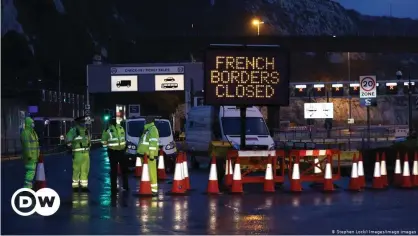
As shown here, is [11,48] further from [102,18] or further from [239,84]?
[239,84]

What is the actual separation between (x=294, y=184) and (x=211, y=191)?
2.09m

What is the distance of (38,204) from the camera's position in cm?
1419

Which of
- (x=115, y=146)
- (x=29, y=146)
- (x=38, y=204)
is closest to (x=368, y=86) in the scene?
(x=115, y=146)

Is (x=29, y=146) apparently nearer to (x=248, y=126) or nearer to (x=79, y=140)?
(x=79, y=140)

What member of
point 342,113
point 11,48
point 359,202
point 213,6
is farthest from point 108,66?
point 213,6

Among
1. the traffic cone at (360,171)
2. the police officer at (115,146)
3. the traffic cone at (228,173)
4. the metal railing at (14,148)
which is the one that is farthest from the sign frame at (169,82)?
the police officer at (115,146)

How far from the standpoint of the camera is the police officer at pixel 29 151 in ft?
54.1

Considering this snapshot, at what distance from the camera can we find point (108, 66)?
196 ft

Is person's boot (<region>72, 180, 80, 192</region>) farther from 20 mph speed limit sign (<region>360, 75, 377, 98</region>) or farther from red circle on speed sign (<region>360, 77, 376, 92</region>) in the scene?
red circle on speed sign (<region>360, 77, 376, 92</region>)

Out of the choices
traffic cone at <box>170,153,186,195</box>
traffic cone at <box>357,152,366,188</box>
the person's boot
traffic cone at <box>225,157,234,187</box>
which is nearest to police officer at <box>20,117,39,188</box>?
the person's boot

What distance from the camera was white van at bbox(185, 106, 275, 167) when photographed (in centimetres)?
2592

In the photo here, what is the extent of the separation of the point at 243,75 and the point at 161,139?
32.4 ft

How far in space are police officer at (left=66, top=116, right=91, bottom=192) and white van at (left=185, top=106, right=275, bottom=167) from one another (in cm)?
711

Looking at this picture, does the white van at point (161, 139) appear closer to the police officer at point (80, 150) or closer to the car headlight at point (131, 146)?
the car headlight at point (131, 146)
